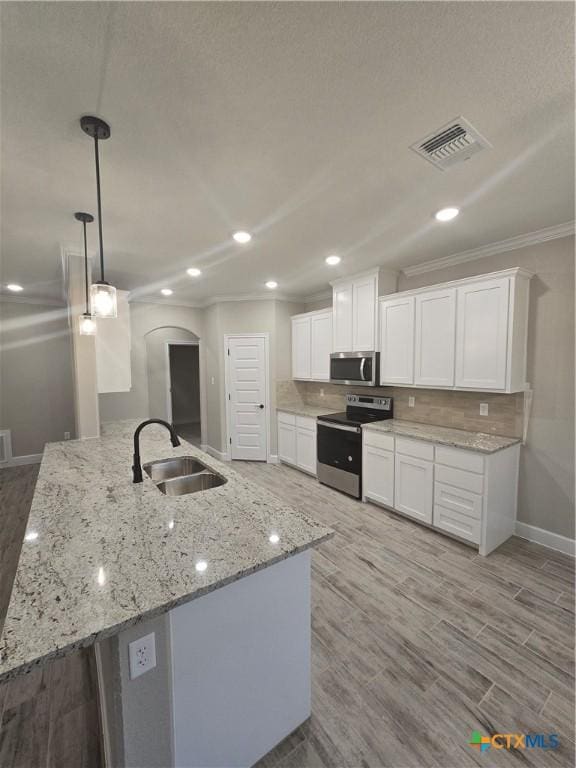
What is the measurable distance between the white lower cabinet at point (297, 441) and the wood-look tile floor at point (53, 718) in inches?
121

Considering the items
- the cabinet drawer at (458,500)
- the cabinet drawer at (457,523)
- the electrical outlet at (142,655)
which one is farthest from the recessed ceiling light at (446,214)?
the electrical outlet at (142,655)

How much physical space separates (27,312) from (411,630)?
6489 millimetres

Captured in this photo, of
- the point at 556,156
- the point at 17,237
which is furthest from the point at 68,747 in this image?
the point at 556,156

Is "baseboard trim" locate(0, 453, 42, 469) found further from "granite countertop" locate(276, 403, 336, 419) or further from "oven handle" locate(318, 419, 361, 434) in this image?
"oven handle" locate(318, 419, 361, 434)

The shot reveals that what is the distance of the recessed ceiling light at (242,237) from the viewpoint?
2.76 metres

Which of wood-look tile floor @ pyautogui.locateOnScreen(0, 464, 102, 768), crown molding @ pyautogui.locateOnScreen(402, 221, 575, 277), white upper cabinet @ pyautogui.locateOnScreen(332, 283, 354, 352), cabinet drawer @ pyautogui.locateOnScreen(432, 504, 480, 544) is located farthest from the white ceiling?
cabinet drawer @ pyautogui.locateOnScreen(432, 504, 480, 544)

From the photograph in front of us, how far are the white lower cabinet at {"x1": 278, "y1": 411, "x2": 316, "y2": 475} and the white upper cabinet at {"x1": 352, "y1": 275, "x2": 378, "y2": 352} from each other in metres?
1.26

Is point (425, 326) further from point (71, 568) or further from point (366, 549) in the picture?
point (71, 568)

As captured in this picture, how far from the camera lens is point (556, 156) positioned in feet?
5.73

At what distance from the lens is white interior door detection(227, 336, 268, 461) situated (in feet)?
17.0

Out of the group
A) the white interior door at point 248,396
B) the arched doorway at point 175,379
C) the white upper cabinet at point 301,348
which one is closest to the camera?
the white upper cabinet at point 301,348

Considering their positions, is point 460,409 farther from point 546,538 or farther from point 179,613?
point 179,613

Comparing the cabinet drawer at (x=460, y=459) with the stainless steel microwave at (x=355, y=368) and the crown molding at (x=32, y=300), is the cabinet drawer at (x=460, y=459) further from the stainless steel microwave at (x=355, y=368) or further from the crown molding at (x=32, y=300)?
the crown molding at (x=32, y=300)

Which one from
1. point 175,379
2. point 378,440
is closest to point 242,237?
point 378,440
